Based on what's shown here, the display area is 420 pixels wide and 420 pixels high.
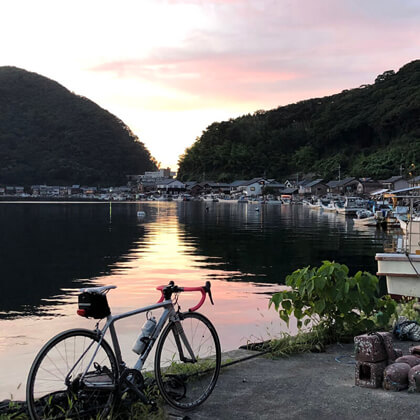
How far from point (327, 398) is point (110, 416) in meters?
2.04

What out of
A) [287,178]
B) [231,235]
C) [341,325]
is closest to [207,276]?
[341,325]

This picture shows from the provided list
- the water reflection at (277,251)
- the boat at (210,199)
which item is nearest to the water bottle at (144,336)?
the water reflection at (277,251)

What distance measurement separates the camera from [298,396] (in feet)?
16.7

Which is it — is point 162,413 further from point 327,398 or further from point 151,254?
point 151,254

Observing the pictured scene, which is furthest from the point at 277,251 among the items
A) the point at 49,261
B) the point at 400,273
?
the point at 400,273

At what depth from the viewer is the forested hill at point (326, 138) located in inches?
5079

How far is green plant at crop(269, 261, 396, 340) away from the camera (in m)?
6.58

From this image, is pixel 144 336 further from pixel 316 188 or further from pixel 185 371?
pixel 316 188

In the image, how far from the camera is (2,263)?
2498 centimetres

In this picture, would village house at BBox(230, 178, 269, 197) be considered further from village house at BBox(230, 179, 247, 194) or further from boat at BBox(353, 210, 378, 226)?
boat at BBox(353, 210, 378, 226)

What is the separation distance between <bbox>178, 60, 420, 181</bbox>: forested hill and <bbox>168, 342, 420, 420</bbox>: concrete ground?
109 m

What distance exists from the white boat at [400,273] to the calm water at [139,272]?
2.68 m

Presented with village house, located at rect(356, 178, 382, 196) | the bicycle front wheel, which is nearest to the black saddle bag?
the bicycle front wheel

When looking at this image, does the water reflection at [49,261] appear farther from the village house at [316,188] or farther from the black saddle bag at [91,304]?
the village house at [316,188]
